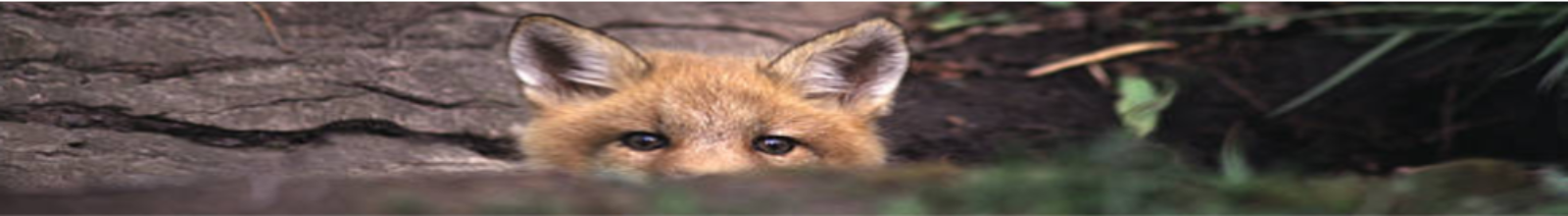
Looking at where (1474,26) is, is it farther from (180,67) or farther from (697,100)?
(180,67)

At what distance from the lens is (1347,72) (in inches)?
199

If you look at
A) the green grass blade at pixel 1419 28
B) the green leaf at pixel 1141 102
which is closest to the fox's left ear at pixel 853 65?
the green leaf at pixel 1141 102

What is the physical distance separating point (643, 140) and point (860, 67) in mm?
630

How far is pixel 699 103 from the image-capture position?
12.7 feet

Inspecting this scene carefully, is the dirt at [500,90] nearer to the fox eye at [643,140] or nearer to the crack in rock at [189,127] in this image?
the crack in rock at [189,127]

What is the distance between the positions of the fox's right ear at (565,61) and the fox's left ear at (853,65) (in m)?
0.39

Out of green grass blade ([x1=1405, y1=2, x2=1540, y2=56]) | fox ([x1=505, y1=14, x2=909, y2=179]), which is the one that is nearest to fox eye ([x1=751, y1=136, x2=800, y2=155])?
fox ([x1=505, y1=14, x2=909, y2=179])

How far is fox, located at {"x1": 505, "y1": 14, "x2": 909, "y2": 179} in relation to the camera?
384cm

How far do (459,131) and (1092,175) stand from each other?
2.38 metres

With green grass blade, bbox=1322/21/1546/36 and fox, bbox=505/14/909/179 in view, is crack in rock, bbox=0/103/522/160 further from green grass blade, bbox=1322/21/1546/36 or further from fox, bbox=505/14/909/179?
green grass blade, bbox=1322/21/1546/36

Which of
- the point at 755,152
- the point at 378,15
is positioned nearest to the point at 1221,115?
the point at 755,152

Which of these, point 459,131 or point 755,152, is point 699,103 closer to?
point 755,152

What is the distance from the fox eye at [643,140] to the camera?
3.87 meters

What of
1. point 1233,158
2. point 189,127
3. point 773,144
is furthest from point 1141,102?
point 189,127
